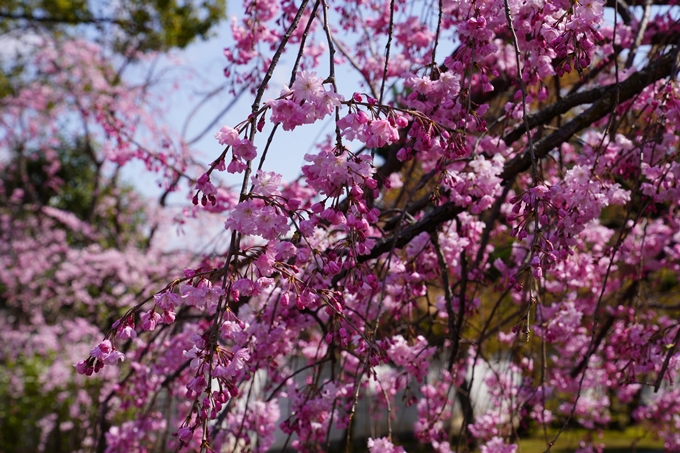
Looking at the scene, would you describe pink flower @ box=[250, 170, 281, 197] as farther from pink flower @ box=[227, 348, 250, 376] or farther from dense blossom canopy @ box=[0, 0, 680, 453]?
pink flower @ box=[227, 348, 250, 376]

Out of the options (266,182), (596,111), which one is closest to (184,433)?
(266,182)

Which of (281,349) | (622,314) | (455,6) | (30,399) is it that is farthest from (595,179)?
(30,399)

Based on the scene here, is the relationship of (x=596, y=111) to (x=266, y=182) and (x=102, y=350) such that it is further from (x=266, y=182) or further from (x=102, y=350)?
(x=102, y=350)

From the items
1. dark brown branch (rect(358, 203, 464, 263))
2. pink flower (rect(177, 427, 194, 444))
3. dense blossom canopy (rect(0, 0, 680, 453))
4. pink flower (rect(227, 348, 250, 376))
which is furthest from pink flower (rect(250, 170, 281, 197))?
dark brown branch (rect(358, 203, 464, 263))

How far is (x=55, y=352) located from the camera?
277 inches

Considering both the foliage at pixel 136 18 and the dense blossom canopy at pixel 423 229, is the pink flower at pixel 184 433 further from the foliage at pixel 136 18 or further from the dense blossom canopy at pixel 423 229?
the foliage at pixel 136 18

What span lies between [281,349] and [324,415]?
309 mm

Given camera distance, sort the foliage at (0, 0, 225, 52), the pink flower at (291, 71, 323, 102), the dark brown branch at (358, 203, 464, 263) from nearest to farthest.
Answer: the pink flower at (291, 71, 323, 102) < the dark brown branch at (358, 203, 464, 263) < the foliage at (0, 0, 225, 52)

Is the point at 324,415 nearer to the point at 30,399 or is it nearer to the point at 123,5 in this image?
the point at 30,399

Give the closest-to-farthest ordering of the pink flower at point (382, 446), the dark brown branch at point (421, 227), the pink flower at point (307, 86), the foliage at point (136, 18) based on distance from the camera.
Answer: the pink flower at point (307, 86) → the pink flower at point (382, 446) → the dark brown branch at point (421, 227) → the foliage at point (136, 18)

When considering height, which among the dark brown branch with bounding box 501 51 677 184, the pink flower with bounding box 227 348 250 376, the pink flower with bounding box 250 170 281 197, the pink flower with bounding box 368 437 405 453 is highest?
the dark brown branch with bounding box 501 51 677 184

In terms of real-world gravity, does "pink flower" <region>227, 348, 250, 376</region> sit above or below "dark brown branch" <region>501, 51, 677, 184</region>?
below

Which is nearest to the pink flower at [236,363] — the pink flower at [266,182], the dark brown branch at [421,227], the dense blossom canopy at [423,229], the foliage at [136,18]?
the dense blossom canopy at [423,229]

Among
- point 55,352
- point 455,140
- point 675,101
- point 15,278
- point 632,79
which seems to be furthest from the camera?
point 15,278
